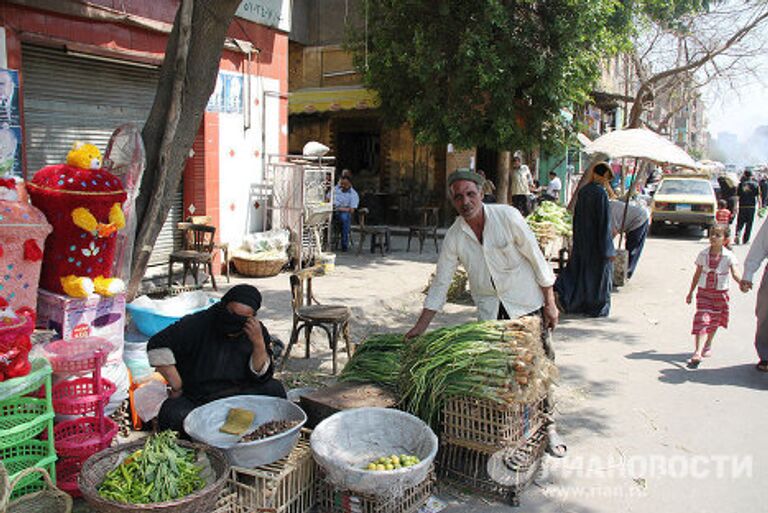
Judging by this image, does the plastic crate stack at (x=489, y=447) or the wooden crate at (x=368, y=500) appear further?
the plastic crate stack at (x=489, y=447)

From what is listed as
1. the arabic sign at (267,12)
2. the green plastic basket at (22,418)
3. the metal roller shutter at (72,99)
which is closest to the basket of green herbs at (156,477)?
the green plastic basket at (22,418)

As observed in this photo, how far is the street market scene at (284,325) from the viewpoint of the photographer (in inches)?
142

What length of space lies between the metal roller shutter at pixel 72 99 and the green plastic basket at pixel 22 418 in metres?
4.27

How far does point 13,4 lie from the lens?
23.0 feet

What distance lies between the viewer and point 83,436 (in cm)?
391

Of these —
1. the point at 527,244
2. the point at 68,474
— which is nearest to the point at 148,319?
the point at 68,474

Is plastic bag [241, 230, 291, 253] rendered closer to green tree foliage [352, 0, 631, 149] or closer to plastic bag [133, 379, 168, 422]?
green tree foliage [352, 0, 631, 149]

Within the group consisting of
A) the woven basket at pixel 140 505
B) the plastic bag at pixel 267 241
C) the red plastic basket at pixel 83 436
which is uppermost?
the plastic bag at pixel 267 241

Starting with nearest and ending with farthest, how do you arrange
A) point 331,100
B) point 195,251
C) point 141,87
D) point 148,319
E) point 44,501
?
point 44,501 < point 148,319 < point 141,87 < point 195,251 < point 331,100

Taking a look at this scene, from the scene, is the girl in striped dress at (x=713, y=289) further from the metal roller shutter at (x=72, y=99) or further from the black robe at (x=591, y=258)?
the metal roller shutter at (x=72, y=99)

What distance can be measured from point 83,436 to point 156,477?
1.10 metres

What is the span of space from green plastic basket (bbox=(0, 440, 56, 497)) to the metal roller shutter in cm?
436

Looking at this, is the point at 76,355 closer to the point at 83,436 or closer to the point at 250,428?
the point at 83,436

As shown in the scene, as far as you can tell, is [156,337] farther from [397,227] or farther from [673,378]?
[397,227]
